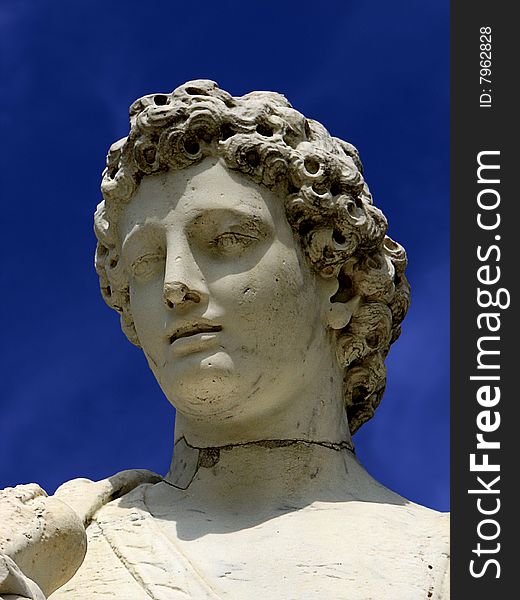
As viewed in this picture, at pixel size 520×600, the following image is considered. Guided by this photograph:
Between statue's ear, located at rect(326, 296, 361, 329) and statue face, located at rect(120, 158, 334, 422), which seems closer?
statue face, located at rect(120, 158, 334, 422)

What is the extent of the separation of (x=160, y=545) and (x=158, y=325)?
3.59 feet

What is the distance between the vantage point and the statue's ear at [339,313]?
11.0m

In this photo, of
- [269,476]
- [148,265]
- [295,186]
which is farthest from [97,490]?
[295,186]

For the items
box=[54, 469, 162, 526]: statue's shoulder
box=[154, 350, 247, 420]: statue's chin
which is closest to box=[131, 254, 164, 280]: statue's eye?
box=[154, 350, 247, 420]: statue's chin

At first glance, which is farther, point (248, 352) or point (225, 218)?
point (225, 218)

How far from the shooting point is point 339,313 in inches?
434

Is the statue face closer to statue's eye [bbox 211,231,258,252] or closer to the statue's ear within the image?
statue's eye [bbox 211,231,258,252]

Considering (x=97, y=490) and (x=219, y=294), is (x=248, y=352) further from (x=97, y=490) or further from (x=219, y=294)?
(x=97, y=490)

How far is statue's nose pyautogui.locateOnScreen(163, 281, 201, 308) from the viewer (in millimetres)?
10367

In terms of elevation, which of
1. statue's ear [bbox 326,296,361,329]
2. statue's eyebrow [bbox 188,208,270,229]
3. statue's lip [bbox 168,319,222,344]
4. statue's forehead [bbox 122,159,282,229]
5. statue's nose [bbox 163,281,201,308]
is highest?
statue's forehead [bbox 122,159,282,229]

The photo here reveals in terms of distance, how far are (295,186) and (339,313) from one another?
683 mm

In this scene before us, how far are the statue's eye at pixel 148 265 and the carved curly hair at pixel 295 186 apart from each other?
34 centimetres

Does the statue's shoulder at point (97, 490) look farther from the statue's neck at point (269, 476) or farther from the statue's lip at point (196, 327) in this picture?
the statue's lip at point (196, 327)

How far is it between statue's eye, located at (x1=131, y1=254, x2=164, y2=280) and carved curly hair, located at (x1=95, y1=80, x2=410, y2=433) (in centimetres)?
34
